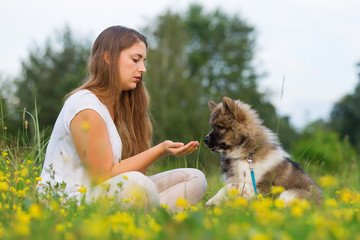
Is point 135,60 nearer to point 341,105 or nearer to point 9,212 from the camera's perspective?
point 9,212

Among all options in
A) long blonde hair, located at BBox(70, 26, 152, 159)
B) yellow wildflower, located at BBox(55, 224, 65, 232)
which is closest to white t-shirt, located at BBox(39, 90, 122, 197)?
long blonde hair, located at BBox(70, 26, 152, 159)

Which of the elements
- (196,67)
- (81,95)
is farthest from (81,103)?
(196,67)

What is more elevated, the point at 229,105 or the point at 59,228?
the point at 229,105

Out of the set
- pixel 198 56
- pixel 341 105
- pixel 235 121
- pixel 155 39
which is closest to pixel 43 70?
pixel 155 39

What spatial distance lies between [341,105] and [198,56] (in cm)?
1628

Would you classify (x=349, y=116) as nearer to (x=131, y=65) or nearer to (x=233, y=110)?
(x=233, y=110)

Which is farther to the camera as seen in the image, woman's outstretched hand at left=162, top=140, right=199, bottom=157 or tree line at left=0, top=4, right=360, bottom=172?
tree line at left=0, top=4, right=360, bottom=172

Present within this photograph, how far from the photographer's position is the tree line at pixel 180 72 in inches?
999

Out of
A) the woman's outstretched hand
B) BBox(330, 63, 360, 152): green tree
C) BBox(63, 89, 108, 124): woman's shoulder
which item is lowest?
BBox(330, 63, 360, 152): green tree

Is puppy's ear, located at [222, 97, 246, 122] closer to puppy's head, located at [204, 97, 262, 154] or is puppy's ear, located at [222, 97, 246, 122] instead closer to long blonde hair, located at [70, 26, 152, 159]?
puppy's head, located at [204, 97, 262, 154]

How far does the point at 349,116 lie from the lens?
40.1 meters

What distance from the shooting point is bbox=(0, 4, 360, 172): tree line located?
25375 millimetres

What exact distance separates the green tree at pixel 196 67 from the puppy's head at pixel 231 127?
16.1 metres

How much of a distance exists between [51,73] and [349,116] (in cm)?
2808
